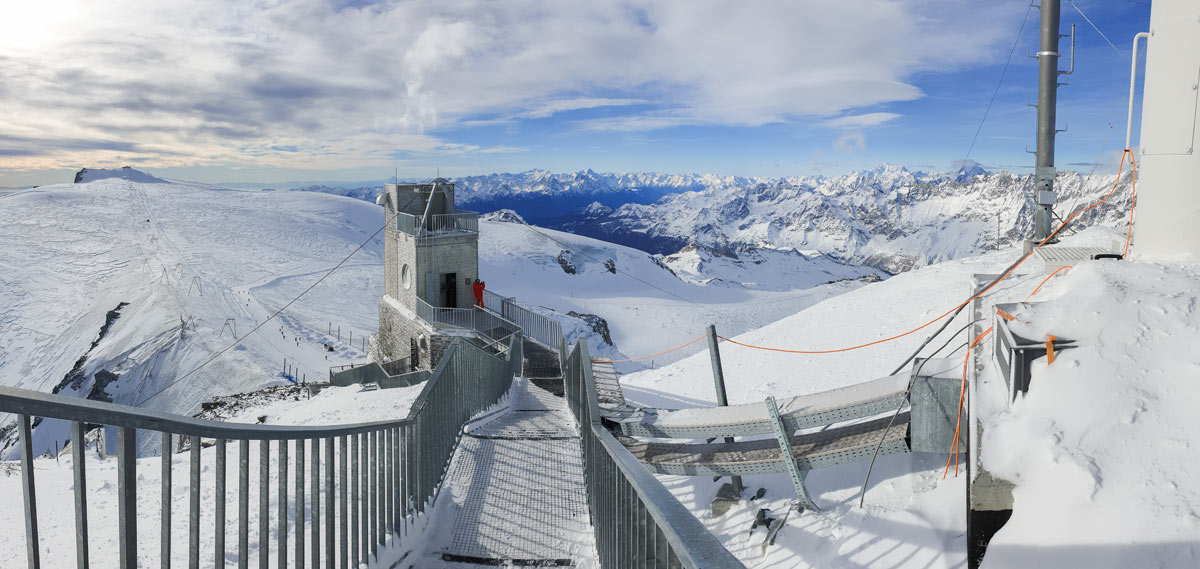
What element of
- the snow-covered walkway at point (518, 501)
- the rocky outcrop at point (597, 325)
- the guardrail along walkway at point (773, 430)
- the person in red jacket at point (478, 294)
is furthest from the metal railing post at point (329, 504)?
the rocky outcrop at point (597, 325)

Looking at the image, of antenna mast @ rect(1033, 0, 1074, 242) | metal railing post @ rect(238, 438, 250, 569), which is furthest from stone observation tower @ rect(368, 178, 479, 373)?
metal railing post @ rect(238, 438, 250, 569)

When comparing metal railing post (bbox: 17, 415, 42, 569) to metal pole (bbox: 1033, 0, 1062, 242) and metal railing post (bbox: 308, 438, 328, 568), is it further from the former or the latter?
metal pole (bbox: 1033, 0, 1062, 242)

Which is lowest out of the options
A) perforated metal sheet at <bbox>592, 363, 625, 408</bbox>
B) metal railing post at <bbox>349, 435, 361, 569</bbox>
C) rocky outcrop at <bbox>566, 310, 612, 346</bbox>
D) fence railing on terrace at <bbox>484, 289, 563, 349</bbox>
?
rocky outcrop at <bbox>566, 310, 612, 346</bbox>

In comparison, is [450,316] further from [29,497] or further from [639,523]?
[29,497]

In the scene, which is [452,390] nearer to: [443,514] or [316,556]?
[443,514]

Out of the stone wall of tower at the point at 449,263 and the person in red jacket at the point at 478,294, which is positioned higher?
the stone wall of tower at the point at 449,263

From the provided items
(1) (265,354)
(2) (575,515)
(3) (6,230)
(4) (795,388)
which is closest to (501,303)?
(1) (265,354)

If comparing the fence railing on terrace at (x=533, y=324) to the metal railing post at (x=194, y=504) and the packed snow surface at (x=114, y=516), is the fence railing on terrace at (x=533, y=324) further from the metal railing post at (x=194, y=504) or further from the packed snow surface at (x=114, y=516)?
the metal railing post at (x=194, y=504)

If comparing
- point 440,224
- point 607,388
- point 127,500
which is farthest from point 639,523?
point 440,224
